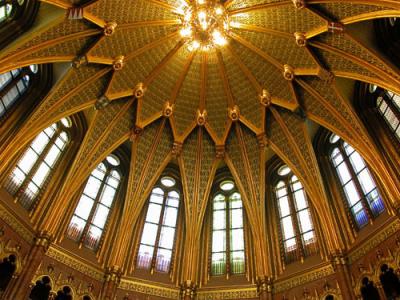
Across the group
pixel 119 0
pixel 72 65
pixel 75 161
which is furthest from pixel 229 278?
pixel 119 0

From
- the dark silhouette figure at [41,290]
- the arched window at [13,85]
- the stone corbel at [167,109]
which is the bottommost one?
the dark silhouette figure at [41,290]

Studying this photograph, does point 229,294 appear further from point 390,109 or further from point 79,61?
point 79,61

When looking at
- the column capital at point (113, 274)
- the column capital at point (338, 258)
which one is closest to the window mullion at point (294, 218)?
the column capital at point (338, 258)

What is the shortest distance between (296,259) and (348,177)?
4548 mm

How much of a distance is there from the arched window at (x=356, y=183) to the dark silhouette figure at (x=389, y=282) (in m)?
2.73

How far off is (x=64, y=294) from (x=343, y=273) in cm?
1137

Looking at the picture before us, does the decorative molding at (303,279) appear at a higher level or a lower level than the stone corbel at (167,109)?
lower

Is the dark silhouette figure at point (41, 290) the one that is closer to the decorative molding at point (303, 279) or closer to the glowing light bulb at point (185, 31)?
the decorative molding at point (303, 279)

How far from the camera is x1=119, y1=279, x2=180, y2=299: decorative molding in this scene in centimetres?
1920

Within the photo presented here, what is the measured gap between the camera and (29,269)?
54.2 feet

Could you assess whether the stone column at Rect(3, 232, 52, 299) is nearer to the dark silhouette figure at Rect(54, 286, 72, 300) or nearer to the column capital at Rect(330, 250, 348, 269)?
the dark silhouette figure at Rect(54, 286, 72, 300)

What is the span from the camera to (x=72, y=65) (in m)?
19.7

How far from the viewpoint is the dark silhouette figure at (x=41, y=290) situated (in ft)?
55.5

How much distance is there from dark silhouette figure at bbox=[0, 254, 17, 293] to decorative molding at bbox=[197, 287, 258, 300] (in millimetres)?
8040
